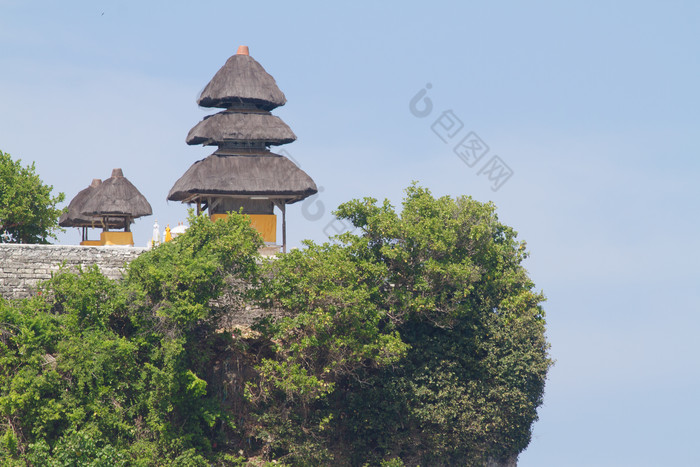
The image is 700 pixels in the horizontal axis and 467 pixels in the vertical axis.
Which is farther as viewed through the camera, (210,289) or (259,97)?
(259,97)

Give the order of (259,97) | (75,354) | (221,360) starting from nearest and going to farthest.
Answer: (75,354)
(221,360)
(259,97)

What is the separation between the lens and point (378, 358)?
3200 centimetres

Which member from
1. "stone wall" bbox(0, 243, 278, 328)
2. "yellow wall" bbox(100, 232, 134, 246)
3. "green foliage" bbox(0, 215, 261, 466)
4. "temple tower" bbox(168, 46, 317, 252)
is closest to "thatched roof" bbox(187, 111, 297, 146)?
"temple tower" bbox(168, 46, 317, 252)

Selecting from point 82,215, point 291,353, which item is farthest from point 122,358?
point 82,215

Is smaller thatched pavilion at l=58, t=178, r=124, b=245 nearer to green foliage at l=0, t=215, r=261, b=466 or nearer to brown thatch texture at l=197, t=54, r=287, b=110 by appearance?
brown thatch texture at l=197, t=54, r=287, b=110

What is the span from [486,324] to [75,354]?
489 inches

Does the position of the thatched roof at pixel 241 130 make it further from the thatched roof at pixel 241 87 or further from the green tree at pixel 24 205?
the green tree at pixel 24 205

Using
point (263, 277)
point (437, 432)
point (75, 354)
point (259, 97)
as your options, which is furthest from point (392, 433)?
point (259, 97)

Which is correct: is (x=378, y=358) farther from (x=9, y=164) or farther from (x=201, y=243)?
(x=9, y=164)

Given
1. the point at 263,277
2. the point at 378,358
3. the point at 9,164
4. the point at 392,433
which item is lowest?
the point at 392,433

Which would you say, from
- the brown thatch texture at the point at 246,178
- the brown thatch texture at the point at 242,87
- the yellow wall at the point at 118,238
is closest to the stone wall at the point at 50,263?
the brown thatch texture at the point at 246,178

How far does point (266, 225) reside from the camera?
38.8 metres

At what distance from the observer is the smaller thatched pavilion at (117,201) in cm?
4322

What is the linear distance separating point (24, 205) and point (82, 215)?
683 centimetres
